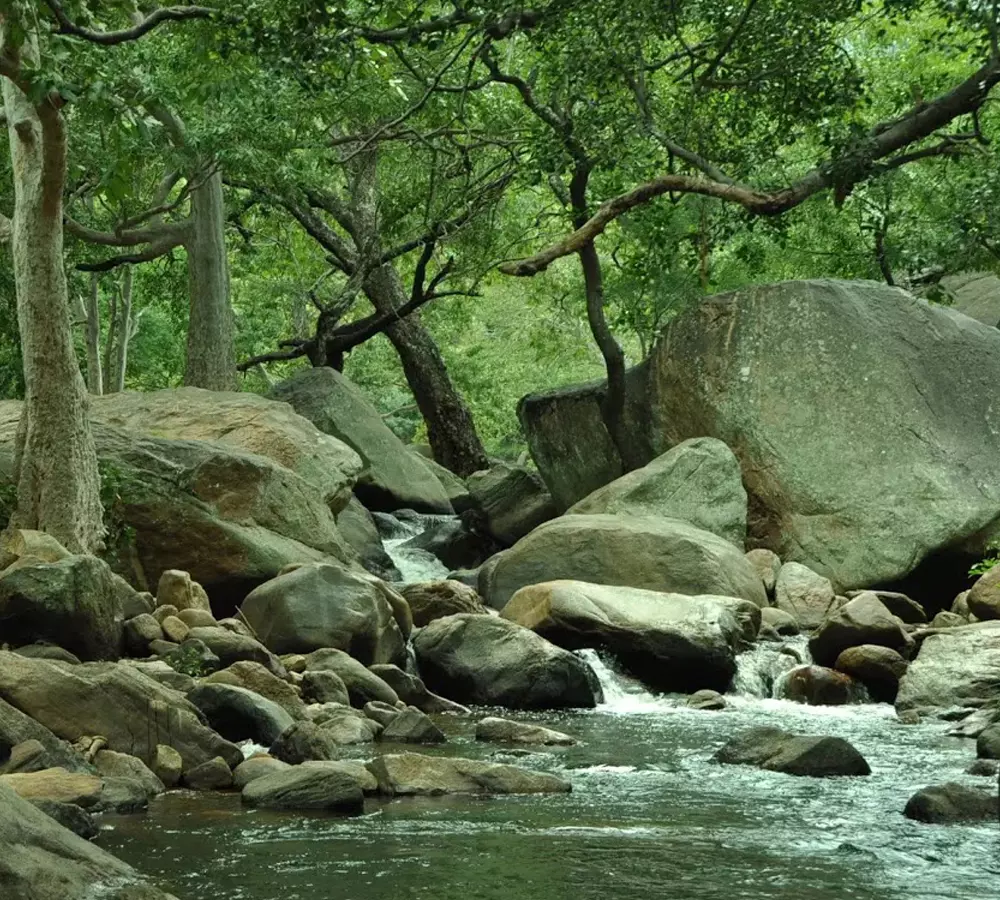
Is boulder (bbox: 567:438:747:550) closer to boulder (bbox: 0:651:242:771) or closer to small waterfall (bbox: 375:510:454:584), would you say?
small waterfall (bbox: 375:510:454:584)

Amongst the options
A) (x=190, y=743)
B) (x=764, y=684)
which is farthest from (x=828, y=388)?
(x=190, y=743)

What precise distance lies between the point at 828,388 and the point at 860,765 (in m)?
10.2

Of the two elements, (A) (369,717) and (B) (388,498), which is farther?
(B) (388,498)

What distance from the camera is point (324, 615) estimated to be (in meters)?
12.2

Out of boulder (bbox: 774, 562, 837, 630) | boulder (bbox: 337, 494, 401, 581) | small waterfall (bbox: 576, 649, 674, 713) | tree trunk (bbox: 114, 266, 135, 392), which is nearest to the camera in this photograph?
small waterfall (bbox: 576, 649, 674, 713)

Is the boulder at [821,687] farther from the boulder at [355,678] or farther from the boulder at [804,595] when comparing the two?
the boulder at [355,678]

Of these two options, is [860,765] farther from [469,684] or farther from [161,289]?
[161,289]

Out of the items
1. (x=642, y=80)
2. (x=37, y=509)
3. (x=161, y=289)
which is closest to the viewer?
(x=37, y=509)

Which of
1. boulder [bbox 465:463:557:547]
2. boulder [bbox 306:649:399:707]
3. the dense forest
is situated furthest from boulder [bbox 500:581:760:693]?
boulder [bbox 465:463:557:547]

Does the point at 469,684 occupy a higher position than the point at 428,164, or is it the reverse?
the point at 428,164

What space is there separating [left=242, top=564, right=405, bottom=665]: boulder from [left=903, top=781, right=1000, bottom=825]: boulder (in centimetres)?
574

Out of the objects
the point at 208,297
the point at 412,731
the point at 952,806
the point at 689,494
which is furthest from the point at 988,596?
the point at 208,297

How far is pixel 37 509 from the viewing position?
39.5ft

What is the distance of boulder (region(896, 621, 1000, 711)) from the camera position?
1205 cm
